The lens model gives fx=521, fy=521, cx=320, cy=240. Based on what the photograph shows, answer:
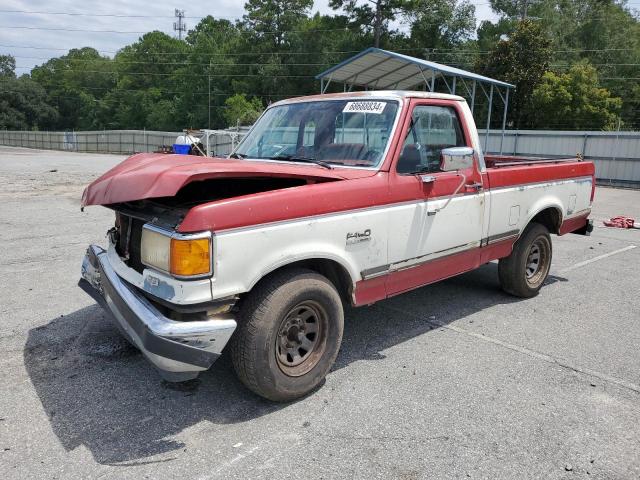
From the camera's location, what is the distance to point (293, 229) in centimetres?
329

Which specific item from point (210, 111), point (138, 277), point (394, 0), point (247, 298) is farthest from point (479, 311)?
point (210, 111)

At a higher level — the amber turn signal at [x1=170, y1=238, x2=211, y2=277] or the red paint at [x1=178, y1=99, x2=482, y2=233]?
the red paint at [x1=178, y1=99, x2=482, y2=233]

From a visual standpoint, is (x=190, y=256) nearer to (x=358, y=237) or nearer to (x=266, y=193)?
(x=266, y=193)

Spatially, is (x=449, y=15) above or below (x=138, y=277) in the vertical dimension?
above

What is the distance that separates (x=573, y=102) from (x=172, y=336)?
37427 mm

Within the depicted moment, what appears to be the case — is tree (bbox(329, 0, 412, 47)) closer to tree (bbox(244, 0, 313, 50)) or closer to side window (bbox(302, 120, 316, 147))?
tree (bbox(244, 0, 313, 50))

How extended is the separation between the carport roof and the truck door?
38.2ft

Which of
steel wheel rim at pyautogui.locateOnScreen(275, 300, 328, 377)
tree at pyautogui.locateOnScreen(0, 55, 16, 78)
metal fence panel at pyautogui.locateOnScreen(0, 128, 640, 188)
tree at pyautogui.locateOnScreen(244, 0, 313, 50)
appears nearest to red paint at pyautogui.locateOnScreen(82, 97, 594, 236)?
steel wheel rim at pyautogui.locateOnScreen(275, 300, 328, 377)

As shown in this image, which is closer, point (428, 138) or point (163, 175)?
point (163, 175)

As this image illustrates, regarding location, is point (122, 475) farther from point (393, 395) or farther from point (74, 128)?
point (74, 128)

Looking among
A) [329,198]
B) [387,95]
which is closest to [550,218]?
[387,95]

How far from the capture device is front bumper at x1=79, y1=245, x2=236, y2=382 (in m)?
2.89

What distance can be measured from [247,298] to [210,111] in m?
63.0

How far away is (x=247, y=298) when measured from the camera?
129 inches
